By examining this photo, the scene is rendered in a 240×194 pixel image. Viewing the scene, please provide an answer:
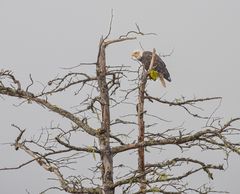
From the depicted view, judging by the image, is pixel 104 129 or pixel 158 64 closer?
pixel 104 129

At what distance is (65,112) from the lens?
Answer: 31.1ft

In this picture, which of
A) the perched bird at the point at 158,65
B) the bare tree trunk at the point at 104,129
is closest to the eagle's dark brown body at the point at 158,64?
the perched bird at the point at 158,65

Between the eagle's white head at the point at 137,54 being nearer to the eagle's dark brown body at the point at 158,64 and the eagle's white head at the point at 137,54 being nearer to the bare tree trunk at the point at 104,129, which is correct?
the eagle's dark brown body at the point at 158,64

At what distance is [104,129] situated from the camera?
931 centimetres

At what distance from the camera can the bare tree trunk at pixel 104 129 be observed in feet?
30.3

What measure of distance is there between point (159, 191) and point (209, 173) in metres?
0.93

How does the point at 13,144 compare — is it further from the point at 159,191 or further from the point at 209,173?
the point at 209,173

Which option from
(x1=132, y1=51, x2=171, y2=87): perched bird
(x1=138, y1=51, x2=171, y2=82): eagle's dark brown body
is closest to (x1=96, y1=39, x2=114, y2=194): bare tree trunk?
(x1=132, y1=51, x2=171, y2=87): perched bird

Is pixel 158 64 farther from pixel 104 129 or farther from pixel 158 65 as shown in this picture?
pixel 104 129

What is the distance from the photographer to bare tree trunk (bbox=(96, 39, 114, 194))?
923 centimetres

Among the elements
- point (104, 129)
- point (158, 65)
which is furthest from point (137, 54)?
point (104, 129)

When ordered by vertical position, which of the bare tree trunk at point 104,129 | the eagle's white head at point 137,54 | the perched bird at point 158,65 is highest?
the eagle's white head at point 137,54

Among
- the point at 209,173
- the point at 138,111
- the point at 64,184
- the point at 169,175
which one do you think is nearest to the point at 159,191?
the point at 169,175

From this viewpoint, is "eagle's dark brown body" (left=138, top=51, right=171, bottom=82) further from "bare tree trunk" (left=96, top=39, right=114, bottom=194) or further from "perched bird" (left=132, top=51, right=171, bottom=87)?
"bare tree trunk" (left=96, top=39, right=114, bottom=194)
